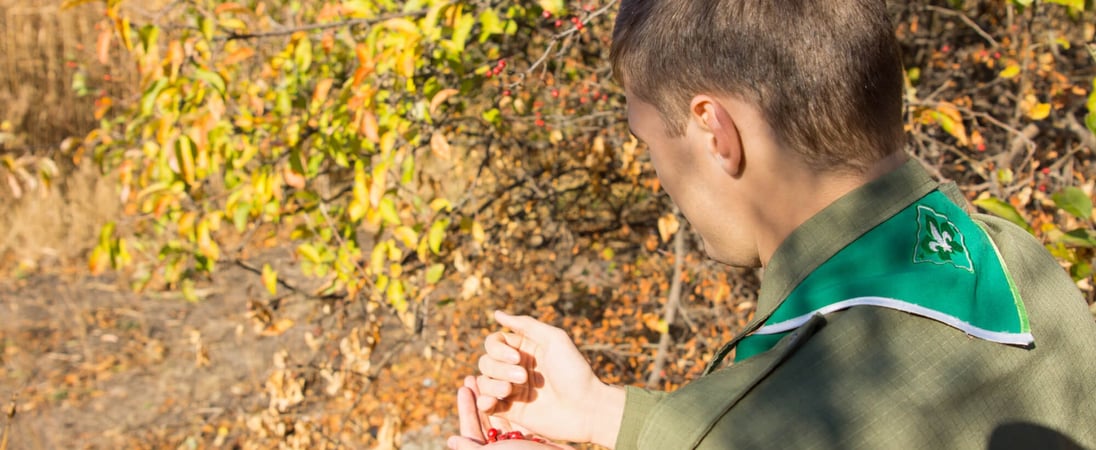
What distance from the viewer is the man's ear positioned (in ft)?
3.52

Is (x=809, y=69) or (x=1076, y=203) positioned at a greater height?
(x=809, y=69)

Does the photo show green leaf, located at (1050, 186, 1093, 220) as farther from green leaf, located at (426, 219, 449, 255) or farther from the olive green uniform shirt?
green leaf, located at (426, 219, 449, 255)

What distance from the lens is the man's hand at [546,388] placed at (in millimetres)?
1217

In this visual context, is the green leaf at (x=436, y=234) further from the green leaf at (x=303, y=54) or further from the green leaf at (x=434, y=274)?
the green leaf at (x=303, y=54)

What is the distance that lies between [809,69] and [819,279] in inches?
10.0

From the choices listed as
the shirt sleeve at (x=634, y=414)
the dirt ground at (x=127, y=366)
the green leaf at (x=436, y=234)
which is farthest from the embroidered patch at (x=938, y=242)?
the dirt ground at (x=127, y=366)

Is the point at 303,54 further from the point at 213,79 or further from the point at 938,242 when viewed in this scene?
the point at 938,242

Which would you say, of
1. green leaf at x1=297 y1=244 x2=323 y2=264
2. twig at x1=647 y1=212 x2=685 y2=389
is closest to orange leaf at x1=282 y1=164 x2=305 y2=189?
green leaf at x1=297 y1=244 x2=323 y2=264

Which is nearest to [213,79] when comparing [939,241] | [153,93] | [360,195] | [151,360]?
[153,93]

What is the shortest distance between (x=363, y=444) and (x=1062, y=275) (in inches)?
142

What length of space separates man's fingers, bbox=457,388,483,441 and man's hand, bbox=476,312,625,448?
3 centimetres

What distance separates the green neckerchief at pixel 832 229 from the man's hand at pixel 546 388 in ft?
0.72

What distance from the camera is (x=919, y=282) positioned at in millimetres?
889

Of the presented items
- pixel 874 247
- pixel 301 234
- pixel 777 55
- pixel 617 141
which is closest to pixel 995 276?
pixel 874 247
